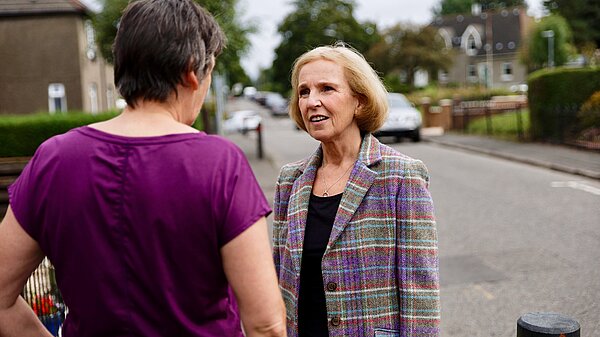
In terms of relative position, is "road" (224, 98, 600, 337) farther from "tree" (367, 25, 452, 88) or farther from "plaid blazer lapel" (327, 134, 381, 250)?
"tree" (367, 25, 452, 88)

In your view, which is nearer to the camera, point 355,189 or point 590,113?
point 355,189

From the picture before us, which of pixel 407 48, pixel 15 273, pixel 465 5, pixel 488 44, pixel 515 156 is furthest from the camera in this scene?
pixel 465 5

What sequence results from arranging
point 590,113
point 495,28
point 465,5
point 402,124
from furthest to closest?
point 465,5
point 495,28
point 402,124
point 590,113

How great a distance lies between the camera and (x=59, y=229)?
5.65 feet

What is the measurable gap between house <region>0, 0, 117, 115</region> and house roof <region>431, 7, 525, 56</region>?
5320 cm

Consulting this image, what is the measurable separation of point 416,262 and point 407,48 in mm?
50352

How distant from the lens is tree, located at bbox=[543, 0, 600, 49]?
2475 inches

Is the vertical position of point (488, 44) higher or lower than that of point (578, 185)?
higher

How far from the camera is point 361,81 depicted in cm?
271

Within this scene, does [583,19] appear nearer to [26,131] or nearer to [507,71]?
[507,71]

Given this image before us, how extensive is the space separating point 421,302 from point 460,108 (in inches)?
1062

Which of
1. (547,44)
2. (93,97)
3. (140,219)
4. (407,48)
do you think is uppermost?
(407,48)

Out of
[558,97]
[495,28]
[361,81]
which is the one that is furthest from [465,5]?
[361,81]

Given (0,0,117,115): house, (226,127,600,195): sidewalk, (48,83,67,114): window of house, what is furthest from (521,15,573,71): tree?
(48,83,67,114): window of house
